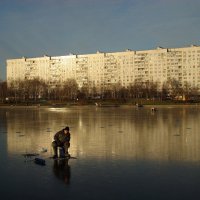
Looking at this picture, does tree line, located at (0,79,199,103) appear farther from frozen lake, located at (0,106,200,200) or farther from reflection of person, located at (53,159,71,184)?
reflection of person, located at (53,159,71,184)

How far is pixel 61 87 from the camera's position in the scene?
122 m

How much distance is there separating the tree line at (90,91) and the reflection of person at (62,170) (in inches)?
3632

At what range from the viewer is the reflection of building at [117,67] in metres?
116

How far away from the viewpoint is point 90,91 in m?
122

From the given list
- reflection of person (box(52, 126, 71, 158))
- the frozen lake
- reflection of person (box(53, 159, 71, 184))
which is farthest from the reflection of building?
reflection of person (box(53, 159, 71, 184))

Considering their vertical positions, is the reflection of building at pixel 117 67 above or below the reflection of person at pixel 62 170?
above

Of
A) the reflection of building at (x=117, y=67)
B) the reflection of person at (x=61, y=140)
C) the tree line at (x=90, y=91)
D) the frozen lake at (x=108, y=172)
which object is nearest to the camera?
the frozen lake at (x=108, y=172)

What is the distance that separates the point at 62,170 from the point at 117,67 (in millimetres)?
116596

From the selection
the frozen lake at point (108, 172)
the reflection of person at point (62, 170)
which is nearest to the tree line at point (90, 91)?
the frozen lake at point (108, 172)

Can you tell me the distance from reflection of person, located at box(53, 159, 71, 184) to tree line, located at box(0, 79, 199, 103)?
3632 inches

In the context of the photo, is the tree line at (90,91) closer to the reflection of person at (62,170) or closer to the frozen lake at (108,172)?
the frozen lake at (108,172)

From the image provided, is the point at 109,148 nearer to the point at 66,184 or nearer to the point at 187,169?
the point at 187,169

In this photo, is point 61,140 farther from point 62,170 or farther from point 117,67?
point 117,67

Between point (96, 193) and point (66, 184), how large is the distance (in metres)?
1.12
